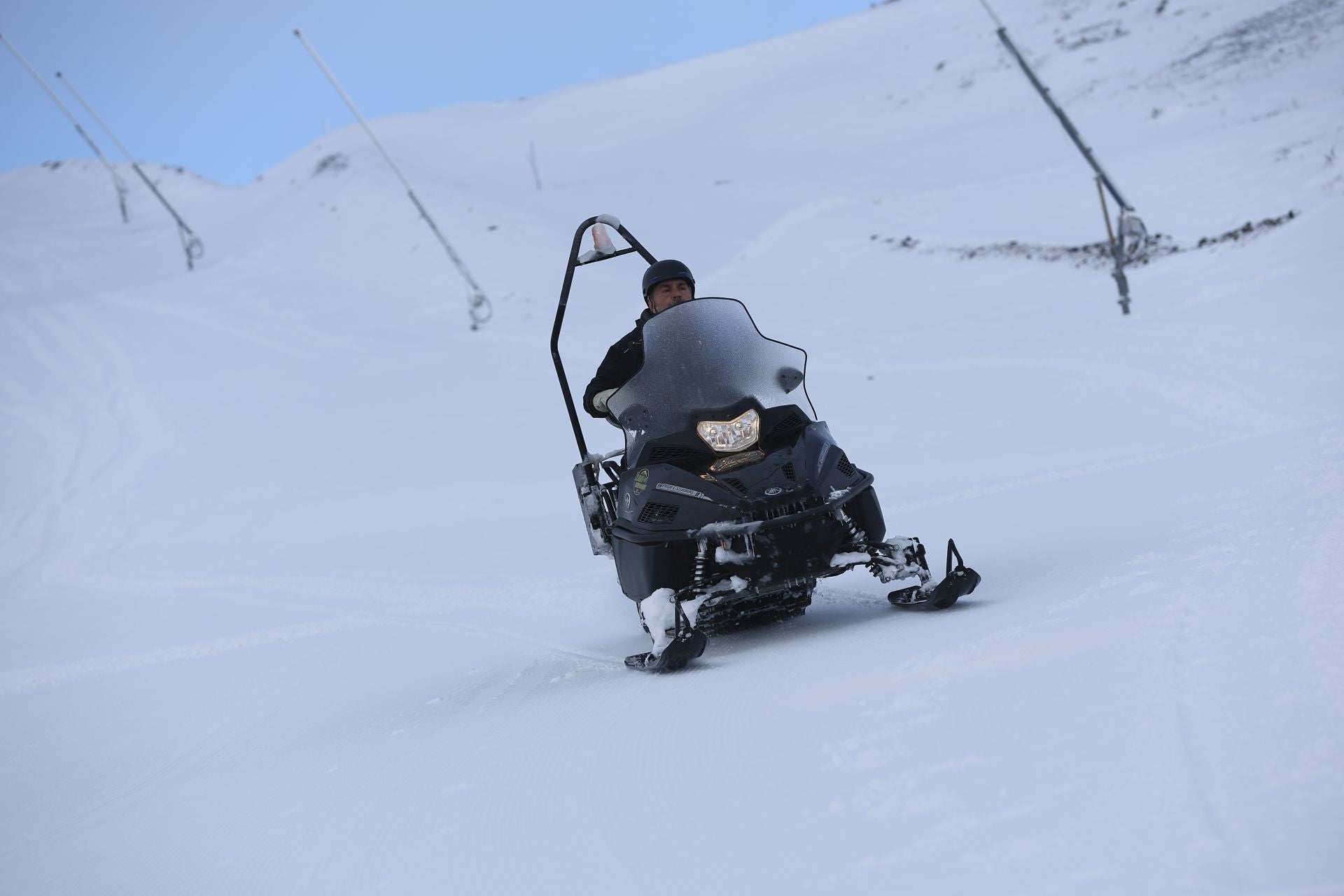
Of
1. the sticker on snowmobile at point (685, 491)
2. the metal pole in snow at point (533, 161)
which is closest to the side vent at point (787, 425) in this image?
the sticker on snowmobile at point (685, 491)

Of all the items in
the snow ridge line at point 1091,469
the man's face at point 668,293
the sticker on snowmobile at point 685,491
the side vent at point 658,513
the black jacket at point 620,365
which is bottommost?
the snow ridge line at point 1091,469

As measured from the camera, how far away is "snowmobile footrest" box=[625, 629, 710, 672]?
17.6ft

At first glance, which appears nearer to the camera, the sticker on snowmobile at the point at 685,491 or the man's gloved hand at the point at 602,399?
the sticker on snowmobile at the point at 685,491

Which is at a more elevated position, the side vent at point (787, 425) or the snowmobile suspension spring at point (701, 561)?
the side vent at point (787, 425)

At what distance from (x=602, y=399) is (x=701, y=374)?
2.77 ft

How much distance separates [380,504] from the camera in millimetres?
14000

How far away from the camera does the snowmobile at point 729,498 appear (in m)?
5.54

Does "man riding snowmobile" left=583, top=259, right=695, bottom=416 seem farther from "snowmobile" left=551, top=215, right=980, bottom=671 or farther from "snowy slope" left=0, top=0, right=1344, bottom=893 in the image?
"snowy slope" left=0, top=0, right=1344, bottom=893

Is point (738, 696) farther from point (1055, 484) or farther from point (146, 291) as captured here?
point (146, 291)

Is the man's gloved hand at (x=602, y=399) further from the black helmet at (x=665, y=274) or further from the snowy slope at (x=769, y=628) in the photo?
the snowy slope at (x=769, y=628)

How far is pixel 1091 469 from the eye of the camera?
30.9 ft

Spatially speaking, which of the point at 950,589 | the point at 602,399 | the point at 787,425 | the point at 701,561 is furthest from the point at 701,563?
the point at 602,399

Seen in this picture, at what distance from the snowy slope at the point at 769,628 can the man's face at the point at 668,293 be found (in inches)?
75.5

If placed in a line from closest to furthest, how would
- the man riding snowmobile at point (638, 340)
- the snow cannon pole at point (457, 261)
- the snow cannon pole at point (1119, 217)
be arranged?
the man riding snowmobile at point (638, 340) < the snow cannon pole at point (1119, 217) < the snow cannon pole at point (457, 261)
